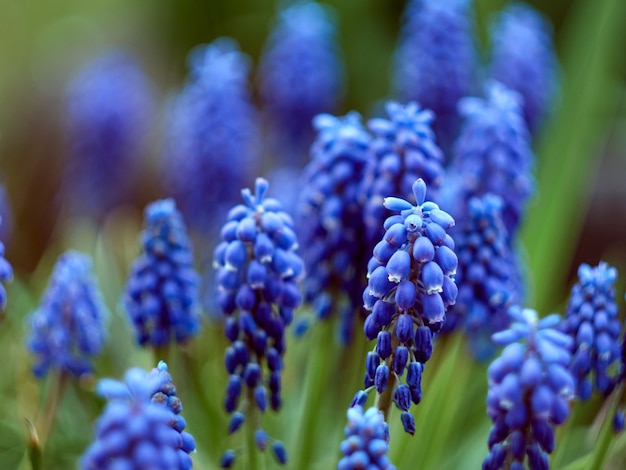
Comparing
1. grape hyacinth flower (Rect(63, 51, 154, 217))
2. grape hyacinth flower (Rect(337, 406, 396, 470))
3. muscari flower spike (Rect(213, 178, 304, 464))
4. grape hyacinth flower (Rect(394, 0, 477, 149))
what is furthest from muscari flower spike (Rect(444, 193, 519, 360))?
grape hyacinth flower (Rect(63, 51, 154, 217))

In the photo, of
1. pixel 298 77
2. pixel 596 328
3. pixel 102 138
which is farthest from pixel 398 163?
pixel 102 138

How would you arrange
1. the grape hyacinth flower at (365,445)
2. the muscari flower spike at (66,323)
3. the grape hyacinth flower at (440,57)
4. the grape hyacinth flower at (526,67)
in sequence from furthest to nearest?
the grape hyacinth flower at (526,67) < the grape hyacinth flower at (440,57) < the muscari flower spike at (66,323) < the grape hyacinth flower at (365,445)

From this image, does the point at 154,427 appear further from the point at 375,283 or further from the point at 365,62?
the point at 365,62

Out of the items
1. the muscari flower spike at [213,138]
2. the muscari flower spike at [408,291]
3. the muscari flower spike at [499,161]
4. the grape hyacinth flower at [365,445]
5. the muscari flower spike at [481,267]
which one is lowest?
the grape hyacinth flower at [365,445]

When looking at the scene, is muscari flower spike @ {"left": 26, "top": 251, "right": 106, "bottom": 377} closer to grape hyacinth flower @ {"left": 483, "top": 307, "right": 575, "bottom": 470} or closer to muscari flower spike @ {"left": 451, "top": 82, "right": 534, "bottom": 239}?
muscari flower spike @ {"left": 451, "top": 82, "right": 534, "bottom": 239}

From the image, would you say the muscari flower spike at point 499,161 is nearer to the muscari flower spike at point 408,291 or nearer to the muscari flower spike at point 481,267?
the muscari flower spike at point 481,267

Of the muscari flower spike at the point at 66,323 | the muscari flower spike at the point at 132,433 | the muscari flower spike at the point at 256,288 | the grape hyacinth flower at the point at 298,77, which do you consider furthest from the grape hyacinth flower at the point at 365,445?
the grape hyacinth flower at the point at 298,77

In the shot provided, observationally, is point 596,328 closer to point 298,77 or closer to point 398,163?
point 398,163
